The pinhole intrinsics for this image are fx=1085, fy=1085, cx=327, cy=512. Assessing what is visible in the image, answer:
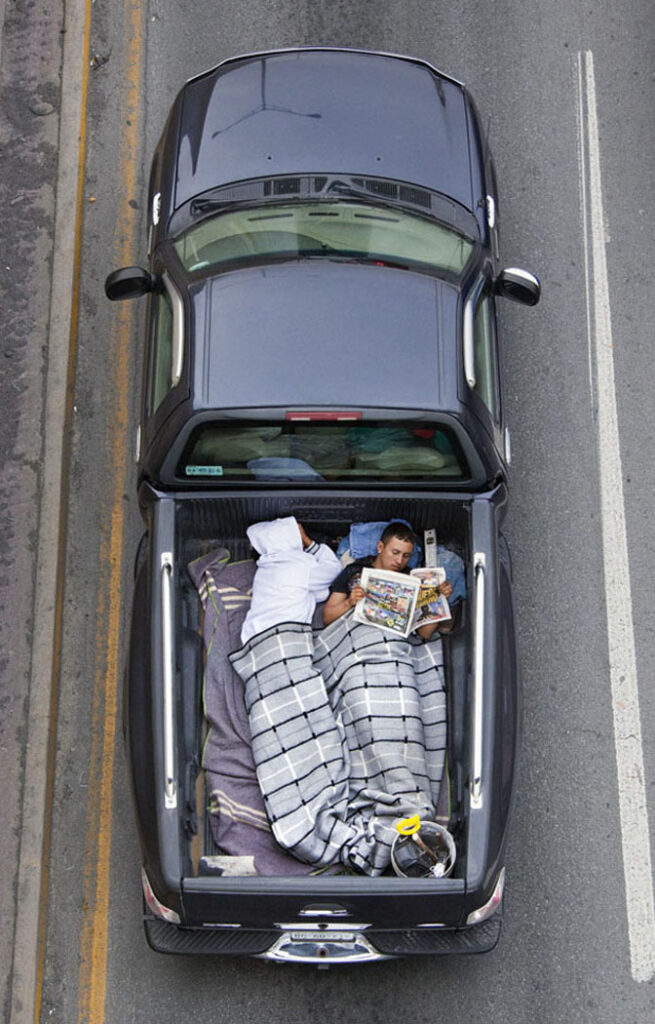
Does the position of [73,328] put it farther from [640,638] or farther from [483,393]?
[640,638]

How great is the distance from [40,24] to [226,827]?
5836 millimetres

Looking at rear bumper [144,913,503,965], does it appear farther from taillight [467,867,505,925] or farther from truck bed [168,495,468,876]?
truck bed [168,495,468,876]

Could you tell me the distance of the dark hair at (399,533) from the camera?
5930 millimetres

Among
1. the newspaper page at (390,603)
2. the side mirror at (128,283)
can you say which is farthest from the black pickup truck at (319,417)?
the newspaper page at (390,603)

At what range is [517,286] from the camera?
19.5ft

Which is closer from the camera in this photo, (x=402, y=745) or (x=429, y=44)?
(x=402, y=745)

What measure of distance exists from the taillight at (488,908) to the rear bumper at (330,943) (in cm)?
9

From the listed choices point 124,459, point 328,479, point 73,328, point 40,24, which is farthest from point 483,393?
point 40,24

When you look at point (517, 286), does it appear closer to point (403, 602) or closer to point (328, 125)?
point (328, 125)

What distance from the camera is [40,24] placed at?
7840mm

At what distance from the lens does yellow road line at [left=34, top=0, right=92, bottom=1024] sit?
20.8 ft

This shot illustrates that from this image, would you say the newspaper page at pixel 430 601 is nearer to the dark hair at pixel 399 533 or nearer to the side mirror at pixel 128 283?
the dark hair at pixel 399 533

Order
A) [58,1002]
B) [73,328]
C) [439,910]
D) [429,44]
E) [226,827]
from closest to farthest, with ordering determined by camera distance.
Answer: [439,910]
[226,827]
[58,1002]
[73,328]
[429,44]

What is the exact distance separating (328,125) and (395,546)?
238 centimetres
